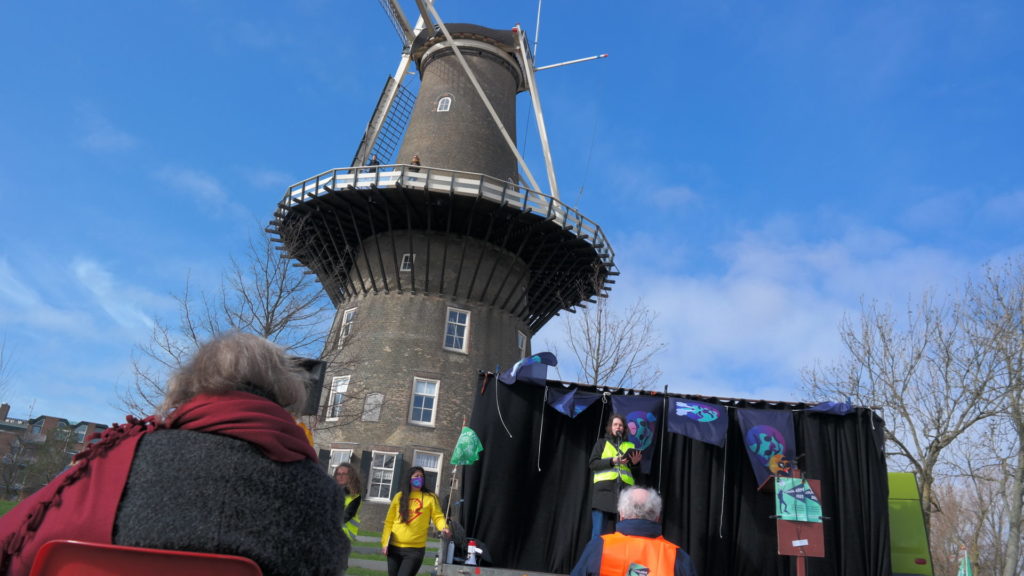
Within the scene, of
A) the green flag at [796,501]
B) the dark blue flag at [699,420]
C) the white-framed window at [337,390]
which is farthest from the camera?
the white-framed window at [337,390]

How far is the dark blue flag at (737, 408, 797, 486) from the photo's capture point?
9812 mm

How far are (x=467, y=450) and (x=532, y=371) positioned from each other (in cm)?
151

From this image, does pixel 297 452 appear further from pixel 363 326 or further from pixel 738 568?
pixel 363 326

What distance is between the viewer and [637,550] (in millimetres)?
4324

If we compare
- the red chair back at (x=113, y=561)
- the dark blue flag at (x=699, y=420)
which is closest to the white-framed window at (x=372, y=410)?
the dark blue flag at (x=699, y=420)

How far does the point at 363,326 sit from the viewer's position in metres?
Result: 21.3

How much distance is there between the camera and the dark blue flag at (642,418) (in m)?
10.1

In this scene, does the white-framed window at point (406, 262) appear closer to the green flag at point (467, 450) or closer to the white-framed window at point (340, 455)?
the white-framed window at point (340, 455)

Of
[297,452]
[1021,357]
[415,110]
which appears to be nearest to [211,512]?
[297,452]

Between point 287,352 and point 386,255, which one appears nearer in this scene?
point 287,352

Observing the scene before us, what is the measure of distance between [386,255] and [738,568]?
49.3ft

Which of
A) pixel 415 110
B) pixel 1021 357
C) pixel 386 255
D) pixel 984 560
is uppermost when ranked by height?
pixel 415 110

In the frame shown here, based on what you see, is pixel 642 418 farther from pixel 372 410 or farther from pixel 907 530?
pixel 372 410

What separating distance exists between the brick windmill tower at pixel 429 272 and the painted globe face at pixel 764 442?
10876 millimetres
